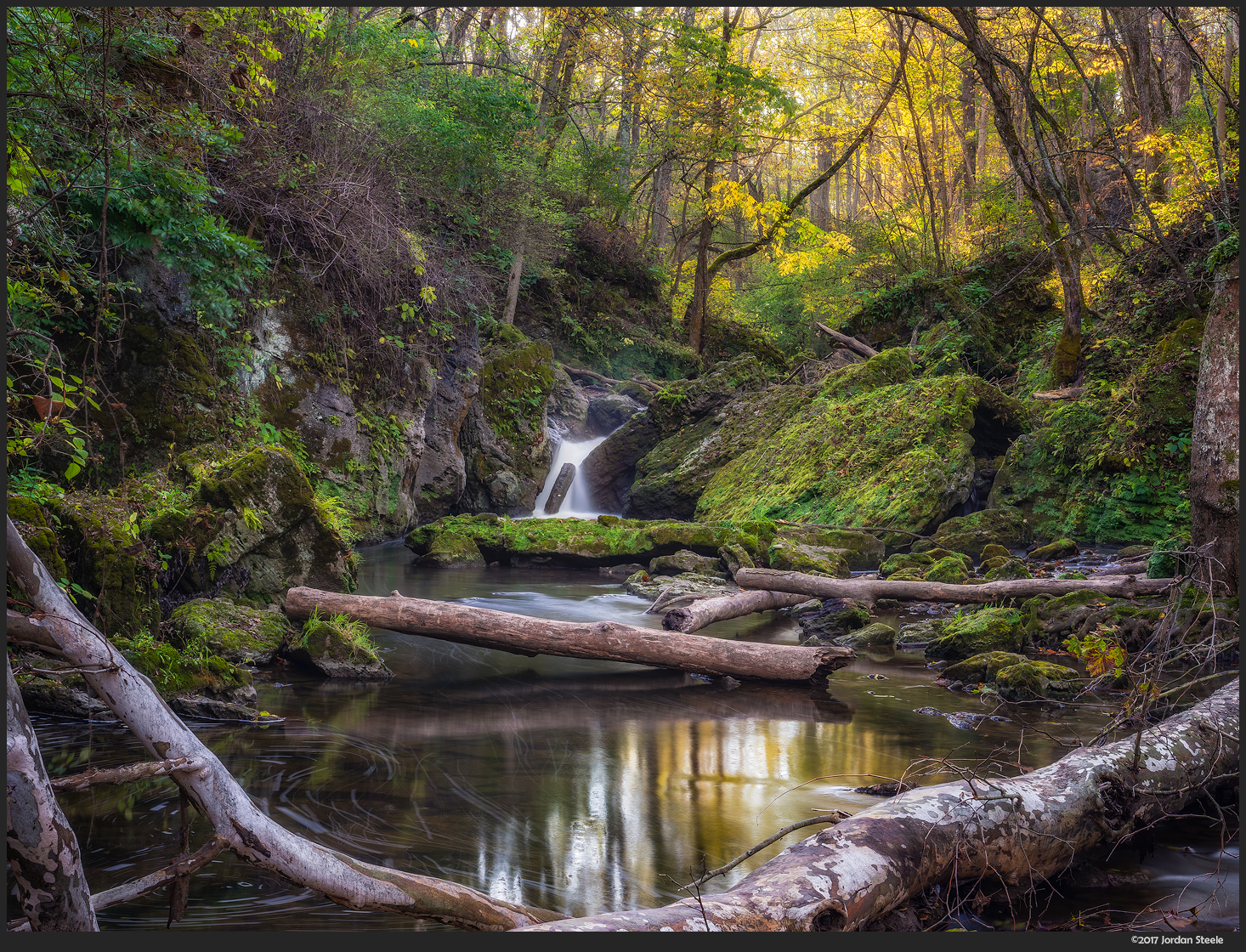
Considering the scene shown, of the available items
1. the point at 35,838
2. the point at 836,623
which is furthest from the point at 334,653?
the point at 836,623

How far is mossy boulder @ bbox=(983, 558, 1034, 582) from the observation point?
9.52 meters

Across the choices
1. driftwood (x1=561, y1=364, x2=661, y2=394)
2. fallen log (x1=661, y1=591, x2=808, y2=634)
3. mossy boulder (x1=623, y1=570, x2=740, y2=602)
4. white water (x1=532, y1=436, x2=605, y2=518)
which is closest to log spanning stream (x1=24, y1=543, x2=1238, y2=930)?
fallen log (x1=661, y1=591, x2=808, y2=634)

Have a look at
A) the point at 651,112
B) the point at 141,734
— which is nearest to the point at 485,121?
the point at 651,112

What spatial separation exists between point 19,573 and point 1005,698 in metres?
6.51

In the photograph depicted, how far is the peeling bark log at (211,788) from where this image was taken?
7.52ft

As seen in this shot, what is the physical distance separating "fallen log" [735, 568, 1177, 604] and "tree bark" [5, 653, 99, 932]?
746cm

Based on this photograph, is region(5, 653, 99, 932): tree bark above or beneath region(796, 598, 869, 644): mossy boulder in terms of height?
above

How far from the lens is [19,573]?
7.47 ft

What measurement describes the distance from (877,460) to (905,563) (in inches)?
157

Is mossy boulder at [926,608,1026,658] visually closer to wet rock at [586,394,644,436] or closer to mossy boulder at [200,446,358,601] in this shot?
mossy boulder at [200,446,358,601]

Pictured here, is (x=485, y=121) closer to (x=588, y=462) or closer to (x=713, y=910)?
(x=588, y=462)

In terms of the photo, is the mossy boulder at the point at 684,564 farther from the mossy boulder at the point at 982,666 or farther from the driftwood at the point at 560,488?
the driftwood at the point at 560,488

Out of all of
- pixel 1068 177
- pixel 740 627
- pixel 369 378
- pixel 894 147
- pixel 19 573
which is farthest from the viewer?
pixel 894 147

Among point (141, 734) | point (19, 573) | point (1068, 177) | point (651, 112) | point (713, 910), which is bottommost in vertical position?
point (713, 910)
